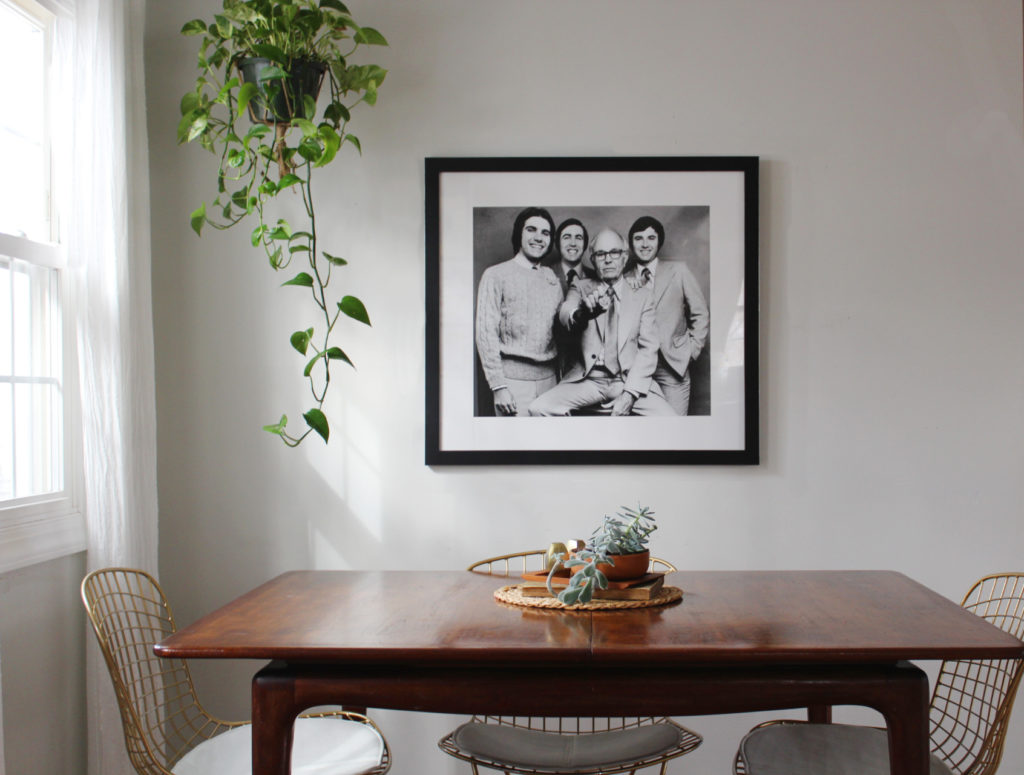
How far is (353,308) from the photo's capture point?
9.05ft

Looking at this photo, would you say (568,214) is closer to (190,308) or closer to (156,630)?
(190,308)

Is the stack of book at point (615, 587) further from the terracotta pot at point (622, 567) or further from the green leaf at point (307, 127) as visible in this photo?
the green leaf at point (307, 127)

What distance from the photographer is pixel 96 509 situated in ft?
8.36

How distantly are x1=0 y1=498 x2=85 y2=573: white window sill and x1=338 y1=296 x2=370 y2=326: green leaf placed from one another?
1002 millimetres

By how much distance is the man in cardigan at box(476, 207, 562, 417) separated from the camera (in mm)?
3006

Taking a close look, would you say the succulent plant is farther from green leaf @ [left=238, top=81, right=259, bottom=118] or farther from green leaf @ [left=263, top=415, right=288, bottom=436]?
green leaf @ [left=238, top=81, right=259, bottom=118]

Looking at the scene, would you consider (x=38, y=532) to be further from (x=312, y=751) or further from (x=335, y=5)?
(x=335, y=5)

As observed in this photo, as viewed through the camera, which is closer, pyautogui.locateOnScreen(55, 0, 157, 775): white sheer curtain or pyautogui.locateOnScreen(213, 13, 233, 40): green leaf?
pyautogui.locateOnScreen(55, 0, 157, 775): white sheer curtain

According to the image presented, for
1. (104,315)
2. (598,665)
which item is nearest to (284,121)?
(104,315)

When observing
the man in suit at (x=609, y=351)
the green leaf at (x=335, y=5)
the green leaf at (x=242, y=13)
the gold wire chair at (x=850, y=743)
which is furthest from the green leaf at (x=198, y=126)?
the gold wire chair at (x=850, y=743)

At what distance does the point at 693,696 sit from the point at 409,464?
148 cm

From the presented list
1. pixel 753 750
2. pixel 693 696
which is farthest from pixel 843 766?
pixel 693 696

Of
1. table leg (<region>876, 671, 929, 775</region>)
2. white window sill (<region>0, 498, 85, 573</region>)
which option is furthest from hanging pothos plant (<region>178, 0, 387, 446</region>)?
table leg (<region>876, 671, 929, 775</region>)

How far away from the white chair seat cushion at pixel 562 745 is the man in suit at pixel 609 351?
1.08 meters
